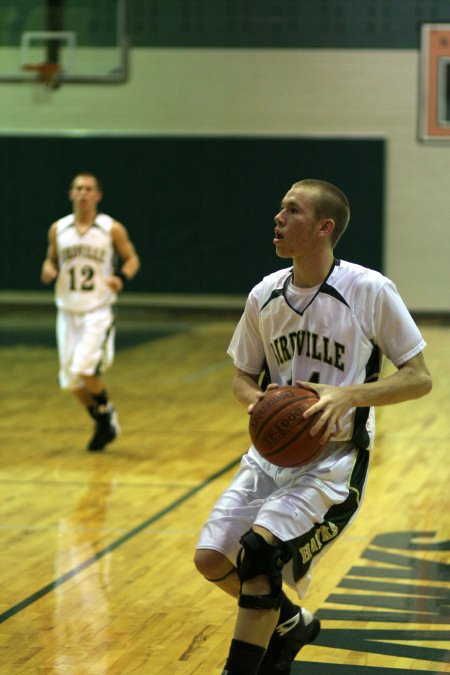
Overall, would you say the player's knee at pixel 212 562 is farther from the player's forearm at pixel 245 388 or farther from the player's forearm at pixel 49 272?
the player's forearm at pixel 49 272

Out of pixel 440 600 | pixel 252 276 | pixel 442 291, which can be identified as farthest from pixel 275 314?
pixel 252 276

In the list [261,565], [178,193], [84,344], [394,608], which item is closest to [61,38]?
[178,193]

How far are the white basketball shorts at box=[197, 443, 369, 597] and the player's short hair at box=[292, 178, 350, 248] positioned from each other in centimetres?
73

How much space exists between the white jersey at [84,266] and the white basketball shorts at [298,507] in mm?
5031

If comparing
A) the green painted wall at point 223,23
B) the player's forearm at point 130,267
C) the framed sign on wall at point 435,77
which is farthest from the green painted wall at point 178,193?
the player's forearm at point 130,267

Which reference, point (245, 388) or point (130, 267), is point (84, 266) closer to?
point (130, 267)

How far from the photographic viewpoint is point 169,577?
5762 millimetres

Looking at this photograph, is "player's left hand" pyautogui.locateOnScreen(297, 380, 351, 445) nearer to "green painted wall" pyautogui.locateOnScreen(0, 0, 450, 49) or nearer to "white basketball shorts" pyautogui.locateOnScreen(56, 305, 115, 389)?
"white basketball shorts" pyautogui.locateOnScreen(56, 305, 115, 389)

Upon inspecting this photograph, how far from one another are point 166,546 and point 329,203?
9.06ft

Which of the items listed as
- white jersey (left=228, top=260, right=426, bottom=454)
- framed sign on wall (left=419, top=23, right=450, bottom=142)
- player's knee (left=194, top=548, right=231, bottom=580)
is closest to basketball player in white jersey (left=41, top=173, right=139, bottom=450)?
→ framed sign on wall (left=419, top=23, right=450, bottom=142)

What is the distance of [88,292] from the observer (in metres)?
9.07

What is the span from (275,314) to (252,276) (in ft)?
41.9

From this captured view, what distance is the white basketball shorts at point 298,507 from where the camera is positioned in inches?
153

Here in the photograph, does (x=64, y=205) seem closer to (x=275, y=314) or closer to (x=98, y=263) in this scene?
(x=98, y=263)
